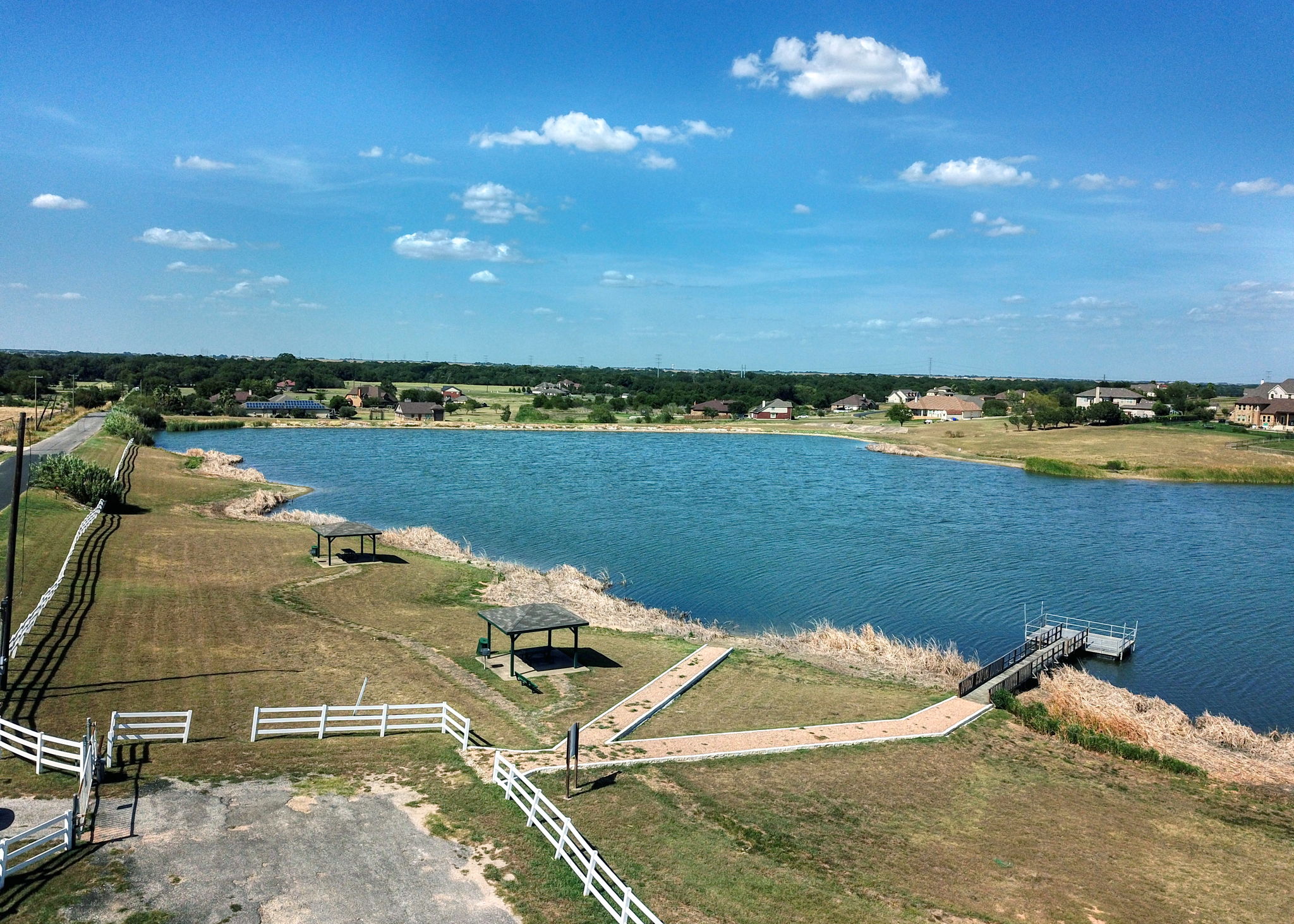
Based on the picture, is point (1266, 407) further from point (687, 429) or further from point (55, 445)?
point (55, 445)

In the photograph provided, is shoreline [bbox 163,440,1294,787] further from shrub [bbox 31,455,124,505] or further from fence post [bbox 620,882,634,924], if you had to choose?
shrub [bbox 31,455,124,505]

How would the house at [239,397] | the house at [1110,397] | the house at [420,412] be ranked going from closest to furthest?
the house at [420,412] → the house at [239,397] → the house at [1110,397]

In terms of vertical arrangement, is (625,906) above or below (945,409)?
below

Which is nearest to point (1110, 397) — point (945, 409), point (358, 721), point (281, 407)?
point (945, 409)

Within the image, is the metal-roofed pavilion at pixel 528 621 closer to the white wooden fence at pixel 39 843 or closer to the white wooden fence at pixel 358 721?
the white wooden fence at pixel 358 721

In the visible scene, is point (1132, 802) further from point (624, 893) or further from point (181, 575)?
point (181, 575)

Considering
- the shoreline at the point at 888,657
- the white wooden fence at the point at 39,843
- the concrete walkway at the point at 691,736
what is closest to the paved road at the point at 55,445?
the shoreline at the point at 888,657
